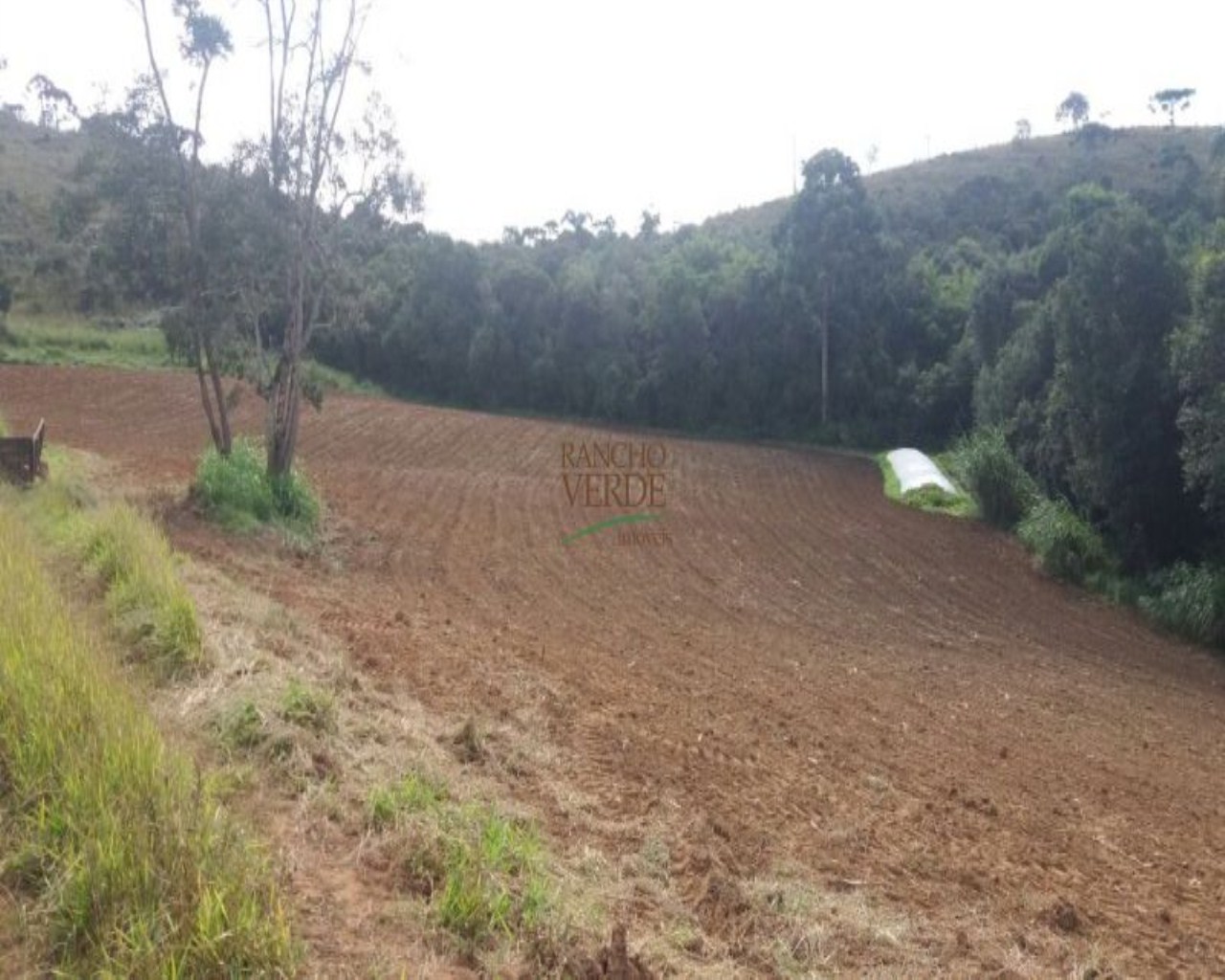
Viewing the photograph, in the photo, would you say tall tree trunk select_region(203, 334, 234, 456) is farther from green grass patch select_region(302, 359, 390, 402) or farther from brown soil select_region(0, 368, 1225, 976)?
green grass patch select_region(302, 359, 390, 402)

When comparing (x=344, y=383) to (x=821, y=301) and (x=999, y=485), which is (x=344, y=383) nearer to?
→ (x=821, y=301)

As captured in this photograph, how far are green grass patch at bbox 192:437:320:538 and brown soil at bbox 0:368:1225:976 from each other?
55cm

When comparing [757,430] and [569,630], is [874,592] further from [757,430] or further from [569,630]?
[757,430]

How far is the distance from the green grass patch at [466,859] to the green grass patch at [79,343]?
31947mm

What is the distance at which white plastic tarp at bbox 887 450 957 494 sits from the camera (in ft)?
70.6

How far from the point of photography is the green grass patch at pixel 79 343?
3306 cm

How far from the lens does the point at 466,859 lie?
11.0ft

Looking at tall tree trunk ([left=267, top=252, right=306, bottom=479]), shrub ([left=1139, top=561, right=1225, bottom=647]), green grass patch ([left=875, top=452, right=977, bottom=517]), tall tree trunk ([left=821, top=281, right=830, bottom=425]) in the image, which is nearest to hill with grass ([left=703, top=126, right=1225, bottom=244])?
tall tree trunk ([left=821, top=281, right=830, bottom=425])

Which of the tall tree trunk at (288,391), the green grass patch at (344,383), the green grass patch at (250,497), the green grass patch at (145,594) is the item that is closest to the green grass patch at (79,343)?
the green grass patch at (344,383)

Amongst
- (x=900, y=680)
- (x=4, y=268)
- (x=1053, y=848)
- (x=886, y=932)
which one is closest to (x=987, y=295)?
(x=900, y=680)

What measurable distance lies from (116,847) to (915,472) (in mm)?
21938

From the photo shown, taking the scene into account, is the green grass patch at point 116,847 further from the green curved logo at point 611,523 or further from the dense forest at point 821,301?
the dense forest at point 821,301

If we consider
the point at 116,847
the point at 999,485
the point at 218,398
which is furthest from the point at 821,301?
A: the point at 116,847

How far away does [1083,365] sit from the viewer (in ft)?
52.5
